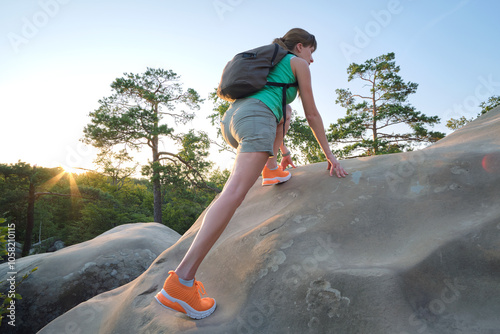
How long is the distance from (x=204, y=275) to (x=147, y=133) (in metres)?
14.1

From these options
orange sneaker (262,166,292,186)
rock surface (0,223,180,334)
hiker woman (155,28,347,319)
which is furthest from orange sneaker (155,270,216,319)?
rock surface (0,223,180,334)

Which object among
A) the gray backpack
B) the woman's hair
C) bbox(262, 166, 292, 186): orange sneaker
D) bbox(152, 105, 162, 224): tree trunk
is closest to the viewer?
the gray backpack

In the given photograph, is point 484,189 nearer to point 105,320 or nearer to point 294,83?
point 294,83

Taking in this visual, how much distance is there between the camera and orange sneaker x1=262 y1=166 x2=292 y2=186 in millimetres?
2717

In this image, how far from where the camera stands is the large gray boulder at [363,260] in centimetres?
134

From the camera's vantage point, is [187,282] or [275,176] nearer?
[187,282]

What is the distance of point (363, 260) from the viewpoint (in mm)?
1609

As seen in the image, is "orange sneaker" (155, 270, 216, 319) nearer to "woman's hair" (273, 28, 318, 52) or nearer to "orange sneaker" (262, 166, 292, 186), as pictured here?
"orange sneaker" (262, 166, 292, 186)

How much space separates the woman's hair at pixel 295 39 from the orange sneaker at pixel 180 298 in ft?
5.96

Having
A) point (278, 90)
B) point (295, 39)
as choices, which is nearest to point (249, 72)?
point (278, 90)

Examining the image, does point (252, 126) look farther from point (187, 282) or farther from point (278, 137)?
point (187, 282)

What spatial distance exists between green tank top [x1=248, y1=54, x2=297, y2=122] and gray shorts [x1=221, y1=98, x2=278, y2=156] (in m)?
0.05

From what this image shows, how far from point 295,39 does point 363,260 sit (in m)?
1.66

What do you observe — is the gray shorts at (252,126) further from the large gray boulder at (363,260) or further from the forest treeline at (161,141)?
the forest treeline at (161,141)
